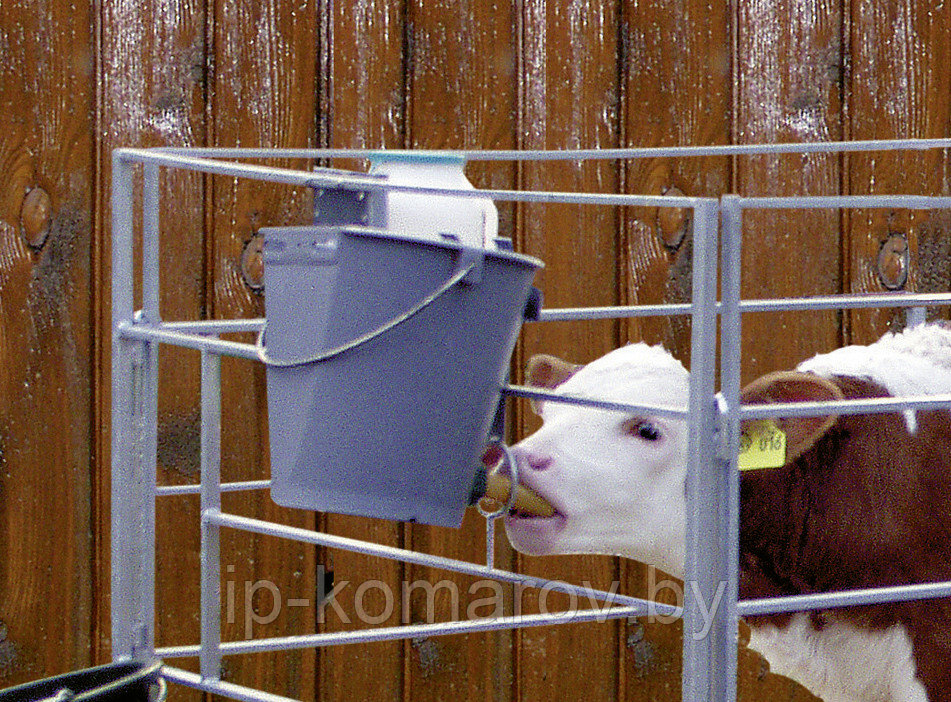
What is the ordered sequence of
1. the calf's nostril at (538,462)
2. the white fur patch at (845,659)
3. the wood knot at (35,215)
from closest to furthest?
the calf's nostril at (538,462), the white fur patch at (845,659), the wood knot at (35,215)

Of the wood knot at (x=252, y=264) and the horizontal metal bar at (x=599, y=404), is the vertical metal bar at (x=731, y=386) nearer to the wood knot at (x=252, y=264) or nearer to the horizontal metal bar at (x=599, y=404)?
the horizontal metal bar at (x=599, y=404)

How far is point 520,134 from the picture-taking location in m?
2.35

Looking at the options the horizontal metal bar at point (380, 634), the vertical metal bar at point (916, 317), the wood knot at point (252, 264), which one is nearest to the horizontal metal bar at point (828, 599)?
→ the horizontal metal bar at point (380, 634)

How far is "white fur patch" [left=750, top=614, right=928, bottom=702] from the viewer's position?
1.85 metres

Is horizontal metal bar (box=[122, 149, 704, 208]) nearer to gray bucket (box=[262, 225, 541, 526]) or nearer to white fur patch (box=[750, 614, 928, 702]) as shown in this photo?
gray bucket (box=[262, 225, 541, 526])

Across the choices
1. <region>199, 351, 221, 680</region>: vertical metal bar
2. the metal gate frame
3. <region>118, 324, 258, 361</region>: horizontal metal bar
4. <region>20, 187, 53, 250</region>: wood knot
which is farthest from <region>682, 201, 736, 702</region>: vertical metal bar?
<region>20, 187, 53, 250</region>: wood knot

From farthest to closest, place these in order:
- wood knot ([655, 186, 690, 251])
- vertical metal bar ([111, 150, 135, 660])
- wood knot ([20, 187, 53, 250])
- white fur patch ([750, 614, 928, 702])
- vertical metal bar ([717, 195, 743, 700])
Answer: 1. wood knot ([655, 186, 690, 251])
2. wood knot ([20, 187, 53, 250])
3. white fur patch ([750, 614, 928, 702])
4. vertical metal bar ([111, 150, 135, 660])
5. vertical metal bar ([717, 195, 743, 700])

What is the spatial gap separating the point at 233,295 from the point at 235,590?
1.70 feet

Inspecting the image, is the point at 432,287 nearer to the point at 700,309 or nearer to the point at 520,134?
the point at 700,309

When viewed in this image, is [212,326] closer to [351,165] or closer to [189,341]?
[189,341]

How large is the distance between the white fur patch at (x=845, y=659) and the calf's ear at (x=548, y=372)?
0.47 metres

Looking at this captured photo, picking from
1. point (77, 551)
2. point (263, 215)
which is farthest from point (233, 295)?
point (77, 551)

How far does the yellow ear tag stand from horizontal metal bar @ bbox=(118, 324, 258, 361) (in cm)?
55

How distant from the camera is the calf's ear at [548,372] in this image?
6.49 ft
